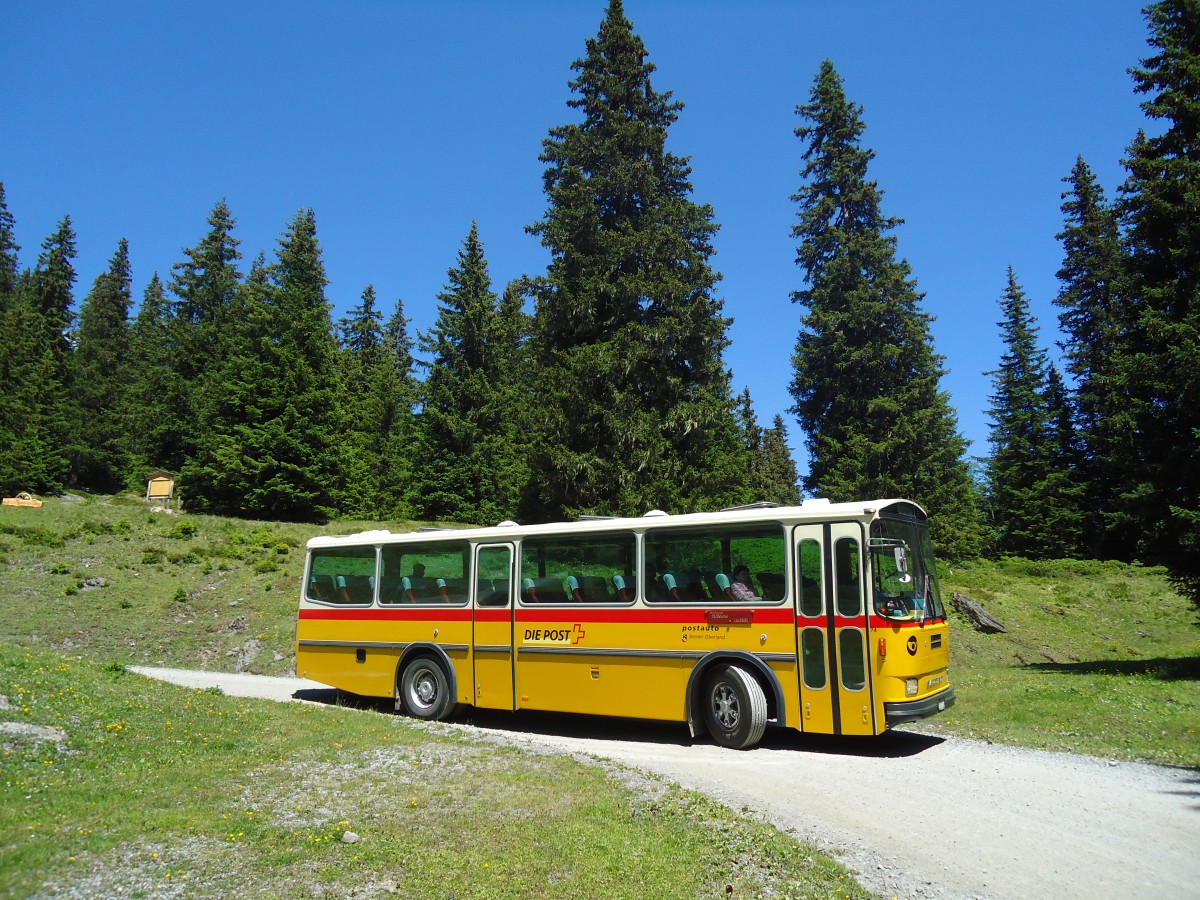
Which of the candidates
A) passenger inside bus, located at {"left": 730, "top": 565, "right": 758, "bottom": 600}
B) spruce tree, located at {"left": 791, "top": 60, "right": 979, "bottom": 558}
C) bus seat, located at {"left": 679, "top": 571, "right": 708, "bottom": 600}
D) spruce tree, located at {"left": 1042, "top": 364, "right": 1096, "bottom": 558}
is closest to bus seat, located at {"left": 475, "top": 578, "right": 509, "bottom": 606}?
bus seat, located at {"left": 679, "top": 571, "right": 708, "bottom": 600}

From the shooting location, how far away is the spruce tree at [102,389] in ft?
210

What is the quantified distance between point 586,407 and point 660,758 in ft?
63.9

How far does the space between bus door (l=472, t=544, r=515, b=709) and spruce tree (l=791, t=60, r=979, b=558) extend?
25.4 m

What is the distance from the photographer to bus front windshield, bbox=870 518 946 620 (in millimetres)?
9195

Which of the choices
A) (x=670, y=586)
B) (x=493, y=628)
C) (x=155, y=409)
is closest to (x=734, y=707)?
(x=670, y=586)

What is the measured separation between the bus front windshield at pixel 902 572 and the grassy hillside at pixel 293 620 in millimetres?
2260

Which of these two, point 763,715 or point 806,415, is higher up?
point 806,415

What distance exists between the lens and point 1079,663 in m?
18.4

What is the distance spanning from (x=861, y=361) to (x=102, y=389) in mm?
66660

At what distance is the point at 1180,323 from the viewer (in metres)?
15.0

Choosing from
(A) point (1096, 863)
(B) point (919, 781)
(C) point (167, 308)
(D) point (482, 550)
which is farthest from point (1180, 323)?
(C) point (167, 308)

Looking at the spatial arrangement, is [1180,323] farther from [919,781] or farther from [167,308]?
[167,308]

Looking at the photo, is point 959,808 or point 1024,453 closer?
point 959,808

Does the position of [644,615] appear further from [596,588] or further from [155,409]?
[155,409]
